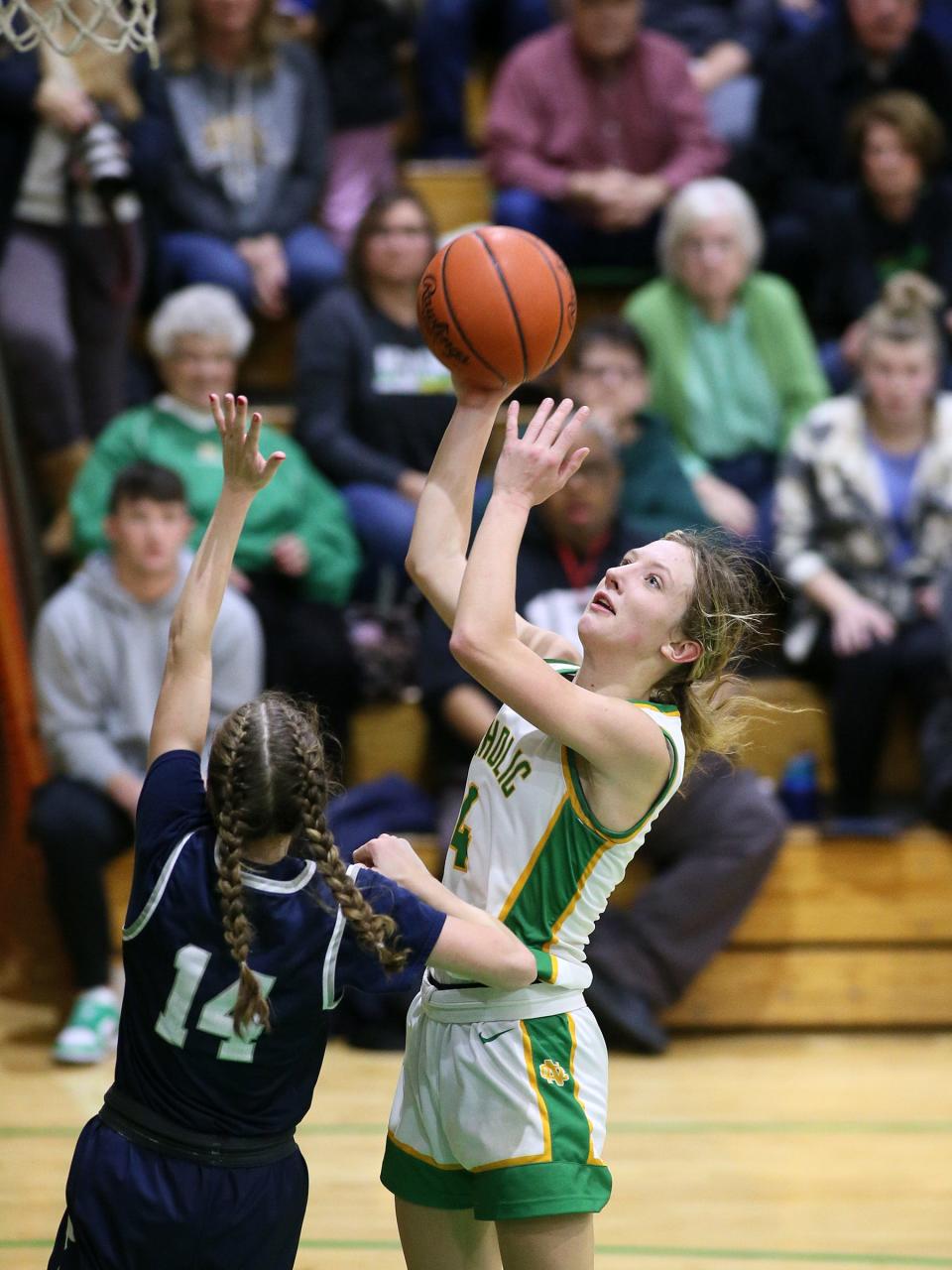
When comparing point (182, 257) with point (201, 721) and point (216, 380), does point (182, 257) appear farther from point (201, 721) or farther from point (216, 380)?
point (201, 721)

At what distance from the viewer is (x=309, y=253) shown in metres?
6.33

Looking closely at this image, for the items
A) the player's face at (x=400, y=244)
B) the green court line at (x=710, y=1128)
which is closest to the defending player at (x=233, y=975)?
the green court line at (x=710, y=1128)

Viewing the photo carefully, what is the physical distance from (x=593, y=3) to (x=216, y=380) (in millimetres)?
2165

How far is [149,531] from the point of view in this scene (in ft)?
16.1

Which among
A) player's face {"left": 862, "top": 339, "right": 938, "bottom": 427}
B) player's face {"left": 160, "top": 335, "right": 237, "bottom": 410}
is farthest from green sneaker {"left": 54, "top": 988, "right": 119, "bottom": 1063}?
player's face {"left": 862, "top": 339, "right": 938, "bottom": 427}

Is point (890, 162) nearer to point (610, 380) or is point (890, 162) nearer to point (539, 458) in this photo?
point (610, 380)

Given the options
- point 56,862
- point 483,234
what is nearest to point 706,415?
point 56,862

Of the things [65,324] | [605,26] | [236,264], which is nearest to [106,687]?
[65,324]

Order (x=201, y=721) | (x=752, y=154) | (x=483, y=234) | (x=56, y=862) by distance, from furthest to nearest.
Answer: (x=752, y=154) < (x=56, y=862) < (x=483, y=234) < (x=201, y=721)

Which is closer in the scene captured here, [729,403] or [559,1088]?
[559,1088]

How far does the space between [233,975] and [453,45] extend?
5.61 metres

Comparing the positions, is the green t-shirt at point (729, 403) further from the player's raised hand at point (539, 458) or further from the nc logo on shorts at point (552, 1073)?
the nc logo on shorts at point (552, 1073)

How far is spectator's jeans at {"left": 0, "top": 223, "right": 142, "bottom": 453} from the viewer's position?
564cm

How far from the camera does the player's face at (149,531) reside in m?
4.92
